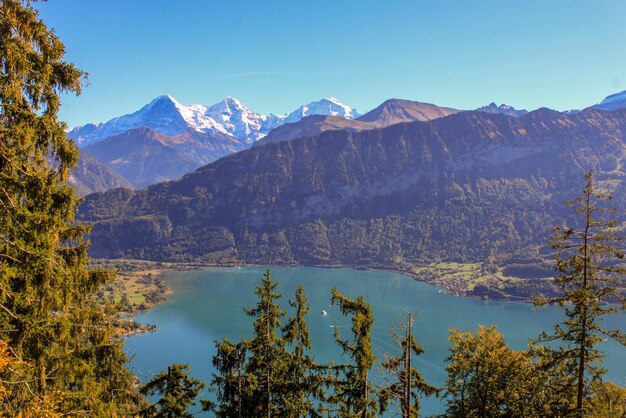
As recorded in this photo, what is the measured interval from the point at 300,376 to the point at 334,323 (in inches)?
2853

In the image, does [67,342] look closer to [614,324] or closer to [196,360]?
[196,360]

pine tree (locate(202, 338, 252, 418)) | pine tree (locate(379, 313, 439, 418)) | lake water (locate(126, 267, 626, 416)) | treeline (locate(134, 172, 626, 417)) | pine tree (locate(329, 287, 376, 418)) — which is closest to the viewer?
pine tree (locate(379, 313, 439, 418))

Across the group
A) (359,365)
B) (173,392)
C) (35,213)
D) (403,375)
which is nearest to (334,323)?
(173,392)

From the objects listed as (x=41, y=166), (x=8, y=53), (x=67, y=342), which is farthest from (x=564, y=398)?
(x=8, y=53)

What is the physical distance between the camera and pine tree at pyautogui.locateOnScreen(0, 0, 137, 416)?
11.0 m

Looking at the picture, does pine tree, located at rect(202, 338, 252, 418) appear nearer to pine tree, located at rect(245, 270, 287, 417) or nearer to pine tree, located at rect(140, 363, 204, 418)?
pine tree, located at rect(245, 270, 287, 417)

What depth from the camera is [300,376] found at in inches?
950

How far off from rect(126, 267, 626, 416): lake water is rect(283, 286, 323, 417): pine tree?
62.2 meters

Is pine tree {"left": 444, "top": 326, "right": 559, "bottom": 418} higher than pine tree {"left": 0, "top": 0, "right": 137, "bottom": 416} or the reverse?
the reverse

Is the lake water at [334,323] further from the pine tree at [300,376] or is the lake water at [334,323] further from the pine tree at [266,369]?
the pine tree at [266,369]

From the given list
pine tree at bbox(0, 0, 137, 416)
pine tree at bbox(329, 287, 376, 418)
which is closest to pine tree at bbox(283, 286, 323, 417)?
pine tree at bbox(329, 287, 376, 418)

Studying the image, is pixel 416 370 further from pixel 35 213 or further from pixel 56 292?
pixel 35 213

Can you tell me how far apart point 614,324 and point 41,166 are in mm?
165613

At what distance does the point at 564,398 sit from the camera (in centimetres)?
2080
